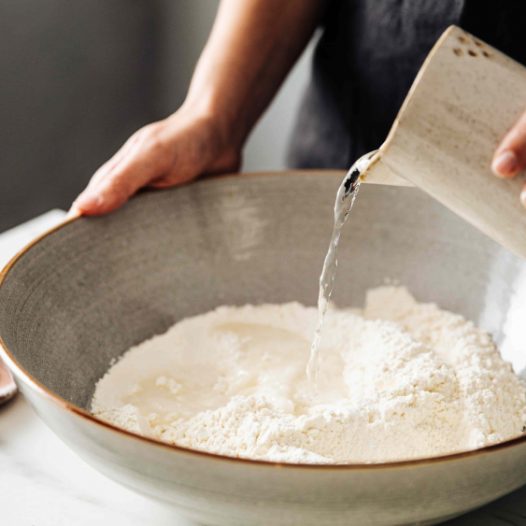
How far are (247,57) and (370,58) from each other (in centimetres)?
17

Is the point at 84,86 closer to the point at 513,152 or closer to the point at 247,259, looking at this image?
the point at 247,259

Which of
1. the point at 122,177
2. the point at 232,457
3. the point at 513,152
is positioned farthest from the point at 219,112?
the point at 232,457

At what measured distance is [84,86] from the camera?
79.0 inches

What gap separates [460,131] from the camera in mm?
577

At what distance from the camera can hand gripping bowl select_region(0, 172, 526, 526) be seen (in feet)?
1.62

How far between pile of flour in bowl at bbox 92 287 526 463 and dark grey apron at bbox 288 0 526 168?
31 cm

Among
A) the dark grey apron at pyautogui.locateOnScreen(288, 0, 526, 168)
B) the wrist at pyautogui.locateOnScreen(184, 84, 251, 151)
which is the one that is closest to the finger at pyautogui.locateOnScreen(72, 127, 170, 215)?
the wrist at pyautogui.locateOnScreen(184, 84, 251, 151)

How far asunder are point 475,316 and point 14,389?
1.62 ft

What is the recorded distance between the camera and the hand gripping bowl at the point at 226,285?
0.49 meters

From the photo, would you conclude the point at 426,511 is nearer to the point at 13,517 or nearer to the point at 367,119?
the point at 13,517

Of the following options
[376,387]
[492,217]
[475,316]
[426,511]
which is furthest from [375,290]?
[426,511]

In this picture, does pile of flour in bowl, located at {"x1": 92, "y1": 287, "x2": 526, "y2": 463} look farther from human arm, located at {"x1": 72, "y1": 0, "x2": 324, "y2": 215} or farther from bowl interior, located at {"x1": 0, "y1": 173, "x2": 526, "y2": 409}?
human arm, located at {"x1": 72, "y1": 0, "x2": 324, "y2": 215}

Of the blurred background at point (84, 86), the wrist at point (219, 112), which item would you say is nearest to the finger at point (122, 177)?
the wrist at point (219, 112)

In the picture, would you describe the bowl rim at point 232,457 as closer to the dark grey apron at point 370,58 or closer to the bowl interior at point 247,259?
the bowl interior at point 247,259
